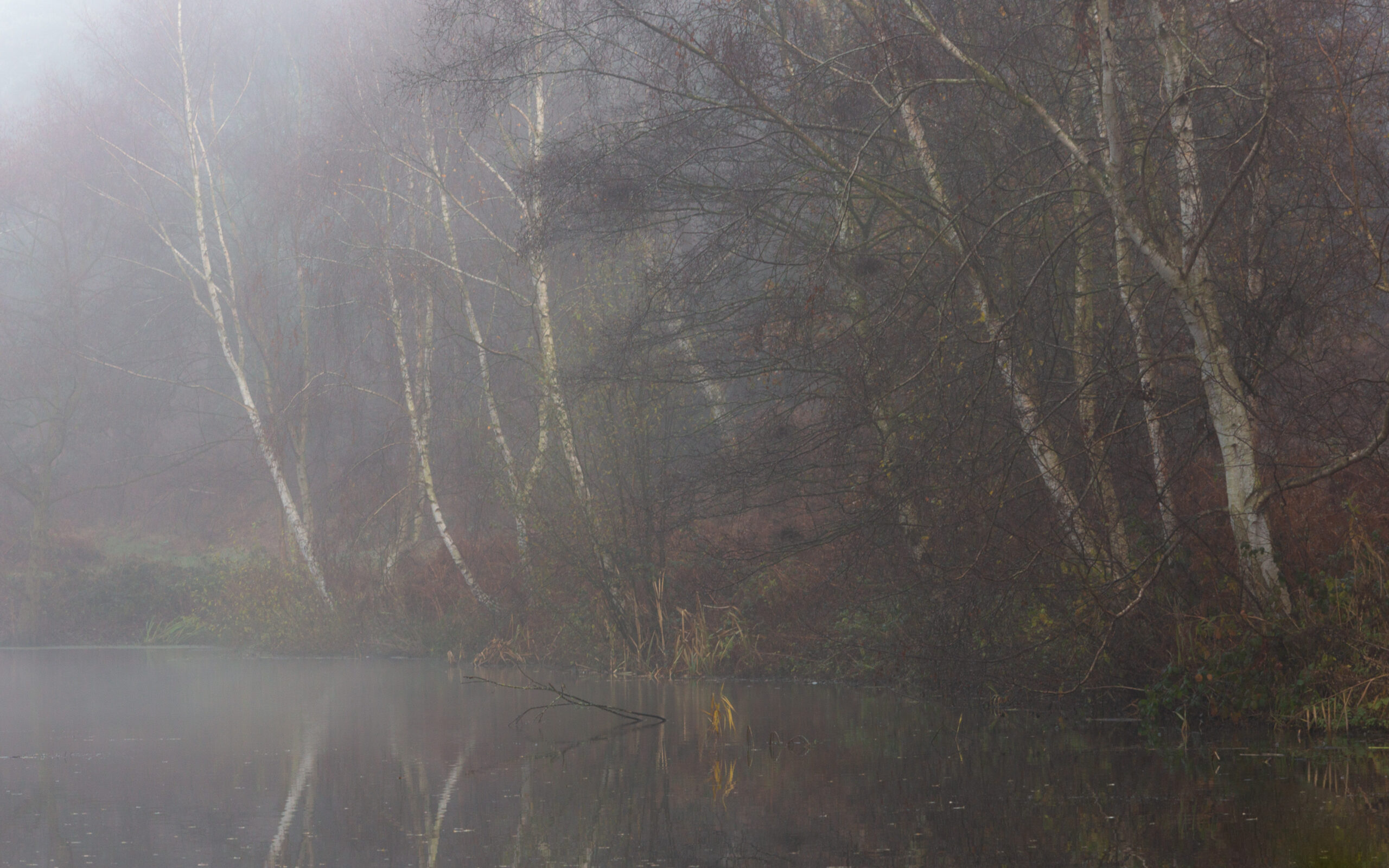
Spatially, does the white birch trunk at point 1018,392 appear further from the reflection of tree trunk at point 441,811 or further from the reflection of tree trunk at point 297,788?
the reflection of tree trunk at point 297,788

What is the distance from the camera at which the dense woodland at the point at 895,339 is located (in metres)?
9.59

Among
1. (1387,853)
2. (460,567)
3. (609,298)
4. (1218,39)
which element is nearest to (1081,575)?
(1387,853)

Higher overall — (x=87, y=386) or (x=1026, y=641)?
(x=87, y=386)

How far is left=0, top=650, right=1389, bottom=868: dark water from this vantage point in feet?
19.6

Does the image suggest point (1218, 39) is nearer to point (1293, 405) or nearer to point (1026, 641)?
point (1293, 405)

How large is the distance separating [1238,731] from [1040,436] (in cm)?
270

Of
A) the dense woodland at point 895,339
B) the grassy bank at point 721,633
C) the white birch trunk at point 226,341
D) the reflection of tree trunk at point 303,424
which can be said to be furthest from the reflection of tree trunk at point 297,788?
the reflection of tree trunk at point 303,424

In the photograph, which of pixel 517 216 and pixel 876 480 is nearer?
pixel 876 480

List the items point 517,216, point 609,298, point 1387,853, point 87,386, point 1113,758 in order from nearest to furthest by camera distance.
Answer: point 1387,853
point 1113,758
point 609,298
point 517,216
point 87,386

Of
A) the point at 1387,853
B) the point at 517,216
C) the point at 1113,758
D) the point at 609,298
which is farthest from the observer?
the point at 517,216

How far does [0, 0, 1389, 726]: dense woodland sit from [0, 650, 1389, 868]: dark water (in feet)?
4.62

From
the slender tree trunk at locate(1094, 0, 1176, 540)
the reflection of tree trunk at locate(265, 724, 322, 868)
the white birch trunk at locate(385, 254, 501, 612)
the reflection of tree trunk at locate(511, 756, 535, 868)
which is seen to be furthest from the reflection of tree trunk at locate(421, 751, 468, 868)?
the white birch trunk at locate(385, 254, 501, 612)

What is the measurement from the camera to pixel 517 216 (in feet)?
68.8

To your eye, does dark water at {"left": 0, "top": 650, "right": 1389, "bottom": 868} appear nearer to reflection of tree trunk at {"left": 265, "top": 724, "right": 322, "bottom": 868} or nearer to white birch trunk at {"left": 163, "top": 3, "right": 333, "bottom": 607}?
reflection of tree trunk at {"left": 265, "top": 724, "right": 322, "bottom": 868}
